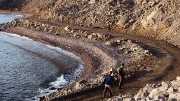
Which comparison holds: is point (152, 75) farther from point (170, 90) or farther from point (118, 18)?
point (118, 18)

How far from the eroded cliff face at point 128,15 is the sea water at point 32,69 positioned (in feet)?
36.5

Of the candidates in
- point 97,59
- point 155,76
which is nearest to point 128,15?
point 97,59

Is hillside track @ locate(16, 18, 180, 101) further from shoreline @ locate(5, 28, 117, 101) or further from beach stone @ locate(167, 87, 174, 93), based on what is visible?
beach stone @ locate(167, 87, 174, 93)

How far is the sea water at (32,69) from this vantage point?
28.4 m

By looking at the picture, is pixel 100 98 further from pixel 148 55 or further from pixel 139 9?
pixel 139 9

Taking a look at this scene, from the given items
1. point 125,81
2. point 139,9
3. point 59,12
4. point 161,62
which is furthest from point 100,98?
point 59,12

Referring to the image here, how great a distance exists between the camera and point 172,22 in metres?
43.5

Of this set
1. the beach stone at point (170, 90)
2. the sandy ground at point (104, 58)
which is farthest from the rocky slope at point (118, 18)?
the beach stone at point (170, 90)

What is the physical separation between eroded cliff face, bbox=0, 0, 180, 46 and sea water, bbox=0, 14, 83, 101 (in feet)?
36.5

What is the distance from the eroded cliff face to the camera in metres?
43.9

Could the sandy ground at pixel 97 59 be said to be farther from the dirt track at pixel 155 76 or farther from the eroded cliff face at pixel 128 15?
the eroded cliff face at pixel 128 15

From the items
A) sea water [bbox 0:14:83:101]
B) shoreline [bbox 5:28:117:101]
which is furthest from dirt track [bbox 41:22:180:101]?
sea water [bbox 0:14:83:101]

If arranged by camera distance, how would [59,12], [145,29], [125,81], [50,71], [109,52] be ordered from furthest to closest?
[59,12], [145,29], [109,52], [50,71], [125,81]

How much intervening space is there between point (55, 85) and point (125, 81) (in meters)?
6.87
